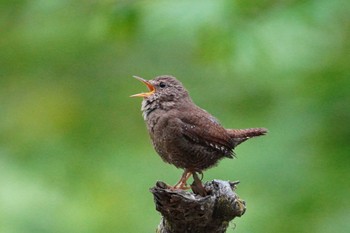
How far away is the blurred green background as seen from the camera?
20.1 ft

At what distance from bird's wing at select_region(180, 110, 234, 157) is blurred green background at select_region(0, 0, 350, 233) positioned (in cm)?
101

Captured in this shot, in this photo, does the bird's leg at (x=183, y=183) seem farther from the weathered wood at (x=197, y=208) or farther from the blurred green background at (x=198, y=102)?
the blurred green background at (x=198, y=102)

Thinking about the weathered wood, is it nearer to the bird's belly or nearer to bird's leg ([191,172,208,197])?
bird's leg ([191,172,208,197])

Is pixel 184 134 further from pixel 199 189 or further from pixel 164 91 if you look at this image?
pixel 199 189

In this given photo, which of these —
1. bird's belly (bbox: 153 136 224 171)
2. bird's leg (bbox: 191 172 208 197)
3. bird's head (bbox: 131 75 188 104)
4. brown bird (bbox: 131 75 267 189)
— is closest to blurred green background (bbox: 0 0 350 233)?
bird's head (bbox: 131 75 188 104)

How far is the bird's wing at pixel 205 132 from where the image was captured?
16.4 ft

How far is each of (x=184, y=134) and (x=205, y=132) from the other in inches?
4.0

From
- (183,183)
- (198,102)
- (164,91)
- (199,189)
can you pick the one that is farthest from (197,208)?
(198,102)

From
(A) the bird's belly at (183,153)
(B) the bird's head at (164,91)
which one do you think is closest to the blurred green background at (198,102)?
(B) the bird's head at (164,91)

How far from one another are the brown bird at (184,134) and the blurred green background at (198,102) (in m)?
0.94

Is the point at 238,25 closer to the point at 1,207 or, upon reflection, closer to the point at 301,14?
the point at 301,14

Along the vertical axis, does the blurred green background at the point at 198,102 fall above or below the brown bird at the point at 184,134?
above

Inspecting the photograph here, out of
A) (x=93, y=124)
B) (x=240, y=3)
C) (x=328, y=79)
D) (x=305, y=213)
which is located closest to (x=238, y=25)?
(x=240, y=3)

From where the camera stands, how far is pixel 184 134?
4.97 m
